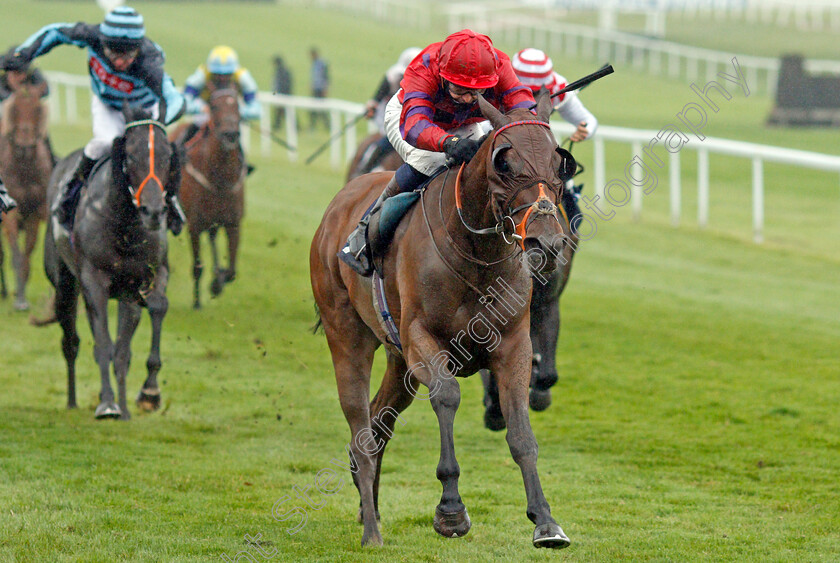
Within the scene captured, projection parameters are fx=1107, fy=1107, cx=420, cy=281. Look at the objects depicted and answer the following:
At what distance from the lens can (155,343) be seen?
23.0 feet

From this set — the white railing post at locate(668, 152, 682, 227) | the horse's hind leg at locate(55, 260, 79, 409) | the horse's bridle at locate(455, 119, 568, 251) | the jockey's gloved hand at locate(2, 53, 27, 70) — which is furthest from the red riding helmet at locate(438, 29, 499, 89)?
the white railing post at locate(668, 152, 682, 227)

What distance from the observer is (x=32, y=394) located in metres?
7.67

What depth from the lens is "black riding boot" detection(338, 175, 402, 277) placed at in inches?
184

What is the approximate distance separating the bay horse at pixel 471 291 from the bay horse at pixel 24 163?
20.7ft

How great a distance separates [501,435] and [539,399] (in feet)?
2.86

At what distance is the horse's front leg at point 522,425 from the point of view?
12.1ft

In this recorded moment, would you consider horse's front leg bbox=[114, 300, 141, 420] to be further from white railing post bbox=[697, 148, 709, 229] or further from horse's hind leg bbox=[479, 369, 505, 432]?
white railing post bbox=[697, 148, 709, 229]

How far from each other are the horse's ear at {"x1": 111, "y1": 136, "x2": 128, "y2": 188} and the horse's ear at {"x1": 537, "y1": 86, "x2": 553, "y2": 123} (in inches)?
132

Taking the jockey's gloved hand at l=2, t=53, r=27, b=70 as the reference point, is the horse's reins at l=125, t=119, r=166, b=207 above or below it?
below

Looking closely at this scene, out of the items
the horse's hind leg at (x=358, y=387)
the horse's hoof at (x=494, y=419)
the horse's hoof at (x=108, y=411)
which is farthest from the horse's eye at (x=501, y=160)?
the horse's hoof at (x=108, y=411)

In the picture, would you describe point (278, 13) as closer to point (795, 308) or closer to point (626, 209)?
point (626, 209)

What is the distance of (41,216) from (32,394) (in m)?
3.31

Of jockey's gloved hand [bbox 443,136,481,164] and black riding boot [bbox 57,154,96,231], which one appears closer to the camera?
jockey's gloved hand [bbox 443,136,481,164]

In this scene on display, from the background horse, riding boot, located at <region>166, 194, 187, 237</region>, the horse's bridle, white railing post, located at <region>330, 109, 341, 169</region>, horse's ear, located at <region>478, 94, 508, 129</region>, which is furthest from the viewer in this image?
white railing post, located at <region>330, 109, 341, 169</region>
